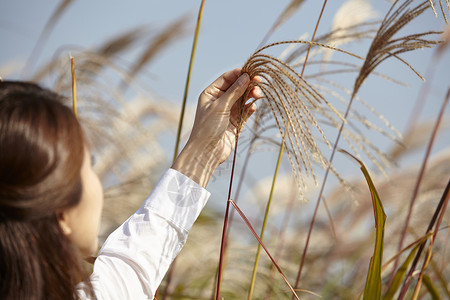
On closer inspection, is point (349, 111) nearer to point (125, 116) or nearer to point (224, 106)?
point (224, 106)

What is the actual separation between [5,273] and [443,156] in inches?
60.6

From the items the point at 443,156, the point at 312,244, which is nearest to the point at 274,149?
the point at 443,156

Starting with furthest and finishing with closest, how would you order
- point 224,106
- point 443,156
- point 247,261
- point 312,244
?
point 312,244 → point 443,156 → point 247,261 → point 224,106

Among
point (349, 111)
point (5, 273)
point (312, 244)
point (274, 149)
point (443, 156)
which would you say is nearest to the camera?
point (5, 273)

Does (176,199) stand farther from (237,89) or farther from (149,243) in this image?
(237,89)

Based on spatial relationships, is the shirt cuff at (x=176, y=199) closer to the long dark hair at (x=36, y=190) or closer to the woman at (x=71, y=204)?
the woman at (x=71, y=204)

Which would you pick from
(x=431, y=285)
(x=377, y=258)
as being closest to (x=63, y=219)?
(x=377, y=258)

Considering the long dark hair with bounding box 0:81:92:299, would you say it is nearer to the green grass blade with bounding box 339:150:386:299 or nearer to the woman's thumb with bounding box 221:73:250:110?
the woman's thumb with bounding box 221:73:250:110

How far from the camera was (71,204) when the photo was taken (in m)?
0.61

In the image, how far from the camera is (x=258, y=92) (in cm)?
75

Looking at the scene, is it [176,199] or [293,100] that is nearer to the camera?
[293,100]

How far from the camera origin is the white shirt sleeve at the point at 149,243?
74cm

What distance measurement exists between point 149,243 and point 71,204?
18 centimetres

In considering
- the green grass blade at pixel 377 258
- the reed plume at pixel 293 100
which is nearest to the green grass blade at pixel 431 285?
the green grass blade at pixel 377 258
